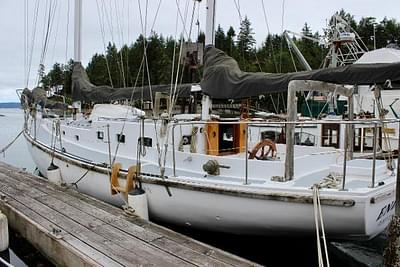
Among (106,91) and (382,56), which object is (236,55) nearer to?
(382,56)

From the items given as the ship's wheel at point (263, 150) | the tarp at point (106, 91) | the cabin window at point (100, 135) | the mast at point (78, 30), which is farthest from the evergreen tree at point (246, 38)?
the ship's wheel at point (263, 150)

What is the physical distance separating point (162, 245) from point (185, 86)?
535cm

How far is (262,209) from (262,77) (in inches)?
96.0

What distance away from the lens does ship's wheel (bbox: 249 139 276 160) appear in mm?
7420

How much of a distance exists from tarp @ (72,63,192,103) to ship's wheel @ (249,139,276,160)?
2.89 metres

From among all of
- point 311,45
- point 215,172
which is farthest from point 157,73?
point 215,172

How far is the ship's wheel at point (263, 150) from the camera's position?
292 inches

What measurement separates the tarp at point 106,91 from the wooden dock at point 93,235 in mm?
3594

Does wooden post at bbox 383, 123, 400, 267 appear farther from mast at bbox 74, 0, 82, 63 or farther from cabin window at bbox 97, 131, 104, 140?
mast at bbox 74, 0, 82, 63

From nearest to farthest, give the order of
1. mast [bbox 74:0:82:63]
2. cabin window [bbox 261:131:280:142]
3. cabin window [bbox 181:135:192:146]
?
cabin window [bbox 181:135:192:146], cabin window [bbox 261:131:280:142], mast [bbox 74:0:82:63]

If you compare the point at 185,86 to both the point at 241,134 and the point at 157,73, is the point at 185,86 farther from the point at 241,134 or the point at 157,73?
the point at 157,73

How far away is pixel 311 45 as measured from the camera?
6594cm

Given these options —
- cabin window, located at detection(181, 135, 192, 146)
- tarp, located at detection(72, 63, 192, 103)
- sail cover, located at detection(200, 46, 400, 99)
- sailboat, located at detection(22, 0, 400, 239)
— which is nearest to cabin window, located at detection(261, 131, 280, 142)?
sailboat, located at detection(22, 0, 400, 239)

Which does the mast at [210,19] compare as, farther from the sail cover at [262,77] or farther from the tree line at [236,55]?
the tree line at [236,55]
